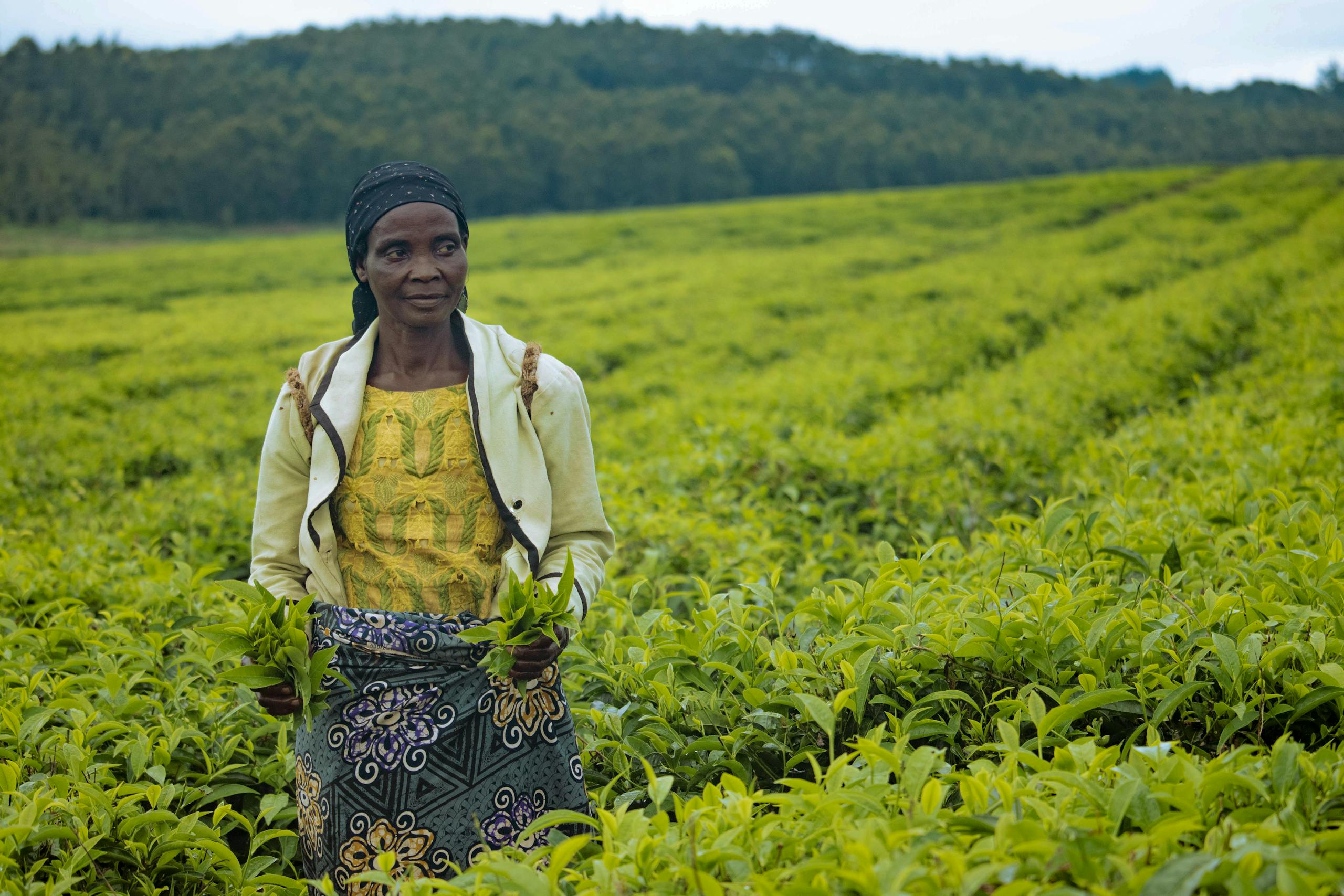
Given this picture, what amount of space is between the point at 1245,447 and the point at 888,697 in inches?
121

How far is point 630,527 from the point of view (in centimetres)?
395

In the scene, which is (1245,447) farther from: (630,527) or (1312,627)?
(630,527)

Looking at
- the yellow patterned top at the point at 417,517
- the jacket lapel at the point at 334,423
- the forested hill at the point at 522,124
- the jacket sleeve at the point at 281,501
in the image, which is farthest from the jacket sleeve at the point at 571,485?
the forested hill at the point at 522,124

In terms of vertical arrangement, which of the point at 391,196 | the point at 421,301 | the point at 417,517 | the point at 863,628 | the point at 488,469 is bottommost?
the point at 863,628

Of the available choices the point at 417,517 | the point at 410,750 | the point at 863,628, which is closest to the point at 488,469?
the point at 417,517

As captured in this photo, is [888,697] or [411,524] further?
[888,697]

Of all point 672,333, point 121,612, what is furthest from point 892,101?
point 121,612

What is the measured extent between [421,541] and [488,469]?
0.67 feet

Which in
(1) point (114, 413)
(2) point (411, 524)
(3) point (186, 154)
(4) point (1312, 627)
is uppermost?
(3) point (186, 154)

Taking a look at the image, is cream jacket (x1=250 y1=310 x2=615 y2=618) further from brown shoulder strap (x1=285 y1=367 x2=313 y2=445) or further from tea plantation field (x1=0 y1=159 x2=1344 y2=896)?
tea plantation field (x1=0 y1=159 x2=1344 y2=896)

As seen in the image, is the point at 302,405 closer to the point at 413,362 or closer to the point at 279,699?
the point at 413,362

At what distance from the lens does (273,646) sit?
67.2 inches

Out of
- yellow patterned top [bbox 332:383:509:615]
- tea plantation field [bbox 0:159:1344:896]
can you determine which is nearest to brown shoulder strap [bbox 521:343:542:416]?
yellow patterned top [bbox 332:383:509:615]

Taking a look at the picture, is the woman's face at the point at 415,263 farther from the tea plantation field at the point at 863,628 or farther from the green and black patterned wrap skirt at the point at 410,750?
the tea plantation field at the point at 863,628
